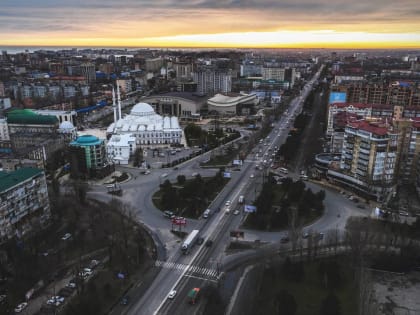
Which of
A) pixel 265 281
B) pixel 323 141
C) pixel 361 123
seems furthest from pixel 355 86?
pixel 265 281

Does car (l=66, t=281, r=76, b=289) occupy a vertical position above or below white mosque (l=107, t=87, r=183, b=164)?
below

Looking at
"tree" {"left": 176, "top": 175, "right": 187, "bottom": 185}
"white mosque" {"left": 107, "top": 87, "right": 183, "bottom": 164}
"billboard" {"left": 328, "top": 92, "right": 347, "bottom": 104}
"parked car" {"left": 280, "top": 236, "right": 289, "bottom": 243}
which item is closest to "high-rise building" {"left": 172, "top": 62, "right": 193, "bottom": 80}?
"white mosque" {"left": 107, "top": 87, "right": 183, "bottom": 164}

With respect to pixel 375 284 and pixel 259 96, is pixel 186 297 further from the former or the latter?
pixel 259 96


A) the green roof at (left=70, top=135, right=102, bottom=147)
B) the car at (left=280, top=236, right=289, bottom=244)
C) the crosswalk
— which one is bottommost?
the crosswalk

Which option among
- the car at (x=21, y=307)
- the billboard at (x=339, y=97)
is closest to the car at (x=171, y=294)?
the car at (x=21, y=307)

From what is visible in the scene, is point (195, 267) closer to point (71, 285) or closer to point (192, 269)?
point (192, 269)

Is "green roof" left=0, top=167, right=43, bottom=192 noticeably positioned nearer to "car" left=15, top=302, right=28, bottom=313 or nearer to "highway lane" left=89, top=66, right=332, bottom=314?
"highway lane" left=89, top=66, right=332, bottom=314

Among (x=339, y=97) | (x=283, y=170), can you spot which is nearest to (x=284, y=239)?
(x=283, y=170)
